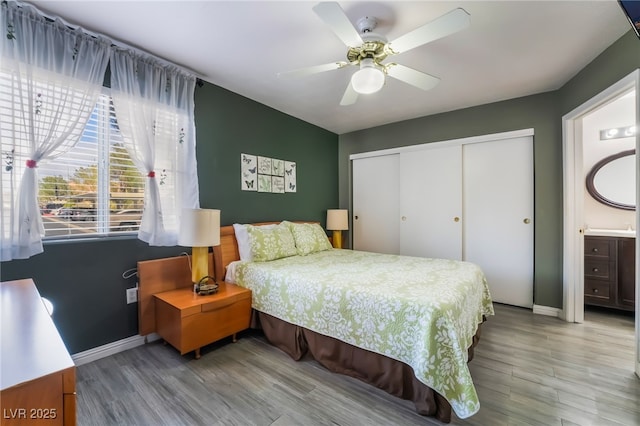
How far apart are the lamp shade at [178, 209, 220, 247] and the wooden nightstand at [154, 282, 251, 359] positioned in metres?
0.46

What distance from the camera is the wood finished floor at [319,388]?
154 cm

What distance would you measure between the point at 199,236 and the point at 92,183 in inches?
34.9

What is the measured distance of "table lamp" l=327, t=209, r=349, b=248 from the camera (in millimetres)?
4145

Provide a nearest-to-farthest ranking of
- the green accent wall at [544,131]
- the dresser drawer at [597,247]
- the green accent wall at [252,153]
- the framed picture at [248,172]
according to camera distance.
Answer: the green accent wall at [544,131] → the green accent wall at [252,153] → the dresser drawer at [597,247] → the framed picture at [248,172]

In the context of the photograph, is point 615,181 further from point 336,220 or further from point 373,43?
point 373,43

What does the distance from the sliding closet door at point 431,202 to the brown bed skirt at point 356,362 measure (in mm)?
1628

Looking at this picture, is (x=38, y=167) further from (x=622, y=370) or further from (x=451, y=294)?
(x=622, y=370)

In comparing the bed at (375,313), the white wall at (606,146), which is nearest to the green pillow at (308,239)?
the bed at (375,313)

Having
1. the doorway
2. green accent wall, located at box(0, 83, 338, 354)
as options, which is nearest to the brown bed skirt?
green accent wall, located at box(0, 83, 338, 354)

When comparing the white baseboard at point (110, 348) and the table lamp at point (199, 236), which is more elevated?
the table lamp at point (199, 236)

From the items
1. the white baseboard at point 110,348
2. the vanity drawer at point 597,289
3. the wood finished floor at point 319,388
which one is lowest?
the wood finished floor at point 319,388

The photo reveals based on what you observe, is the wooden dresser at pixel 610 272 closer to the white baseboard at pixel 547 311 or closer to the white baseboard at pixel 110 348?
the white baseboard at pixel 547 311

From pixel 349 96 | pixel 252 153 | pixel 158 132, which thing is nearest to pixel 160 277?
pixel 158 132

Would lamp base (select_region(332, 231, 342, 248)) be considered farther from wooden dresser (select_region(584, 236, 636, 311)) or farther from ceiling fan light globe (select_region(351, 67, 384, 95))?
wooden dresser (select_region(584, 236, 636, 311))
